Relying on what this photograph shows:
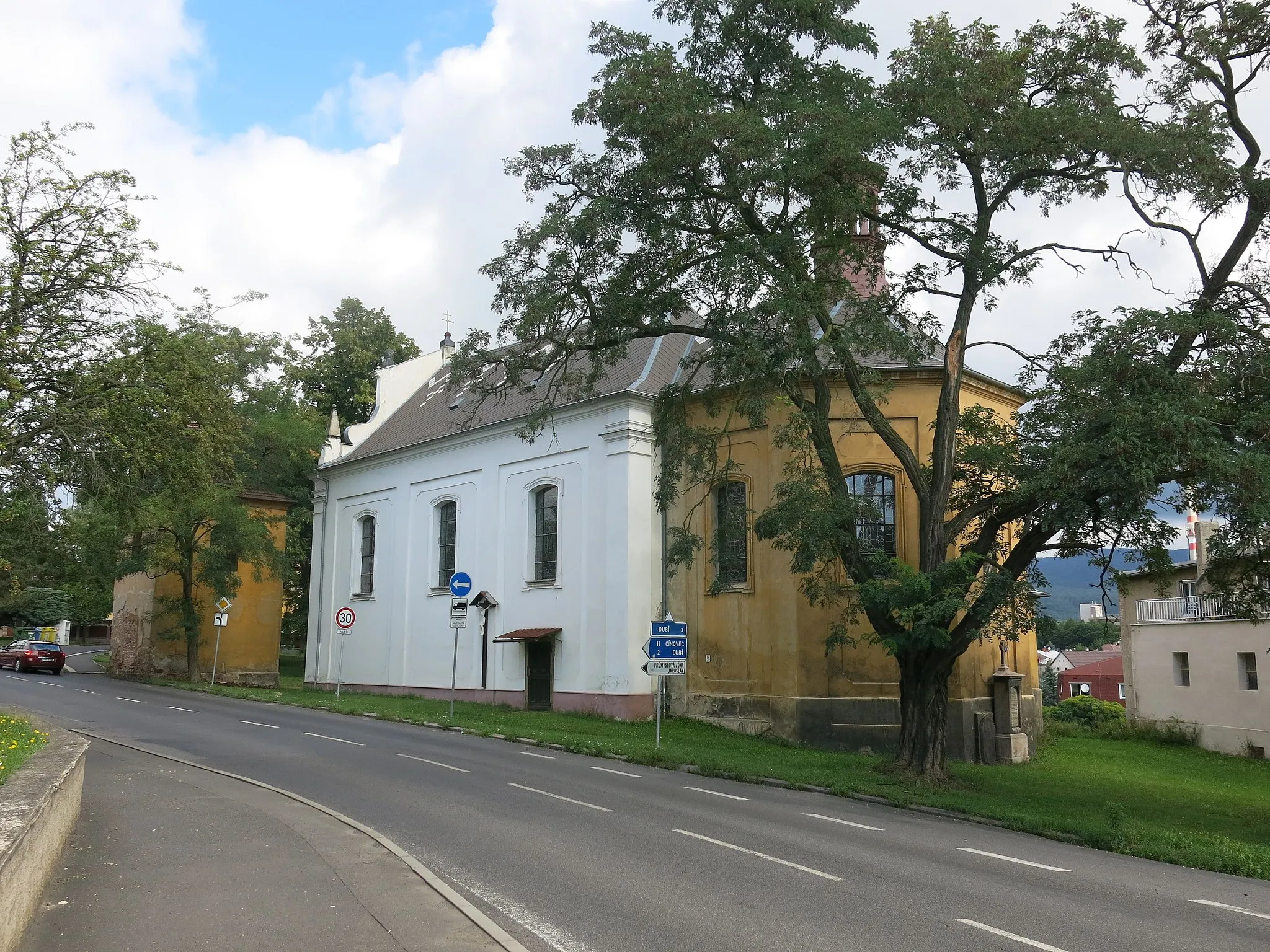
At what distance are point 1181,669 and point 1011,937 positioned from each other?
3027cm

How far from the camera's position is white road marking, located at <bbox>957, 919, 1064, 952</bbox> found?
688 centimetres

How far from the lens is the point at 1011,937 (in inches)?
282

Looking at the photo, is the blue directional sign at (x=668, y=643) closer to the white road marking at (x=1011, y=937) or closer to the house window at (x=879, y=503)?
the house window at (x=879, y=503)

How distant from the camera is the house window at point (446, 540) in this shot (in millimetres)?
31688

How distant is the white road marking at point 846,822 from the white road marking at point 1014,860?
123cm

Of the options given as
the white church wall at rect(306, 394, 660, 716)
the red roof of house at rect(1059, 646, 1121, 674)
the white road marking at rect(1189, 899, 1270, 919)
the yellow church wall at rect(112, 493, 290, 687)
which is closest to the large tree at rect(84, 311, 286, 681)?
the white church wall at rect(306, 394, 660, 716)

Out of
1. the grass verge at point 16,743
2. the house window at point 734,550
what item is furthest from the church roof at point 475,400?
the grass verge at point 16,743

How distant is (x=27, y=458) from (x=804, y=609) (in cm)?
1505

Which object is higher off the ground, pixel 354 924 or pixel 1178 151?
pixel 1178 151

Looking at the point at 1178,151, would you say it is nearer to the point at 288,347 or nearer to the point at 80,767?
the point at 80,767

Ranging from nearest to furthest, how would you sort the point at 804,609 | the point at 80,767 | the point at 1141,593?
the point at 80,767 < the point at 804,609 < the point at 1141,593

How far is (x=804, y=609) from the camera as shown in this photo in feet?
73.8

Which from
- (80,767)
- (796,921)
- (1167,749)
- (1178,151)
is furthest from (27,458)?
(1167,749)

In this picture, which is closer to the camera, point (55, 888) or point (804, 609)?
point (55, 888)
